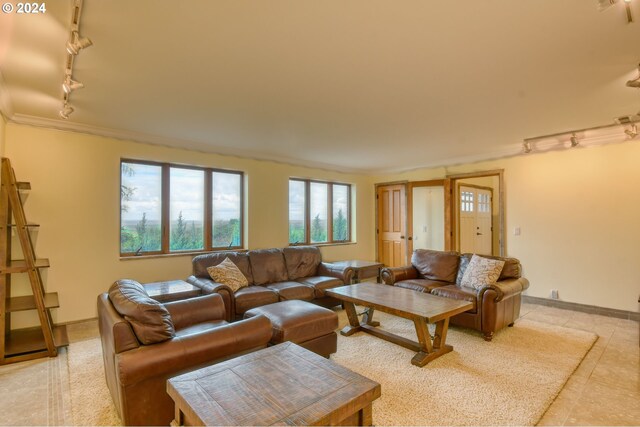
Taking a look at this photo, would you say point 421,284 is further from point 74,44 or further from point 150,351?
point 74,44

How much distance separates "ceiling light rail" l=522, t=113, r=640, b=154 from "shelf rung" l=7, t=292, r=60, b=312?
623 cm

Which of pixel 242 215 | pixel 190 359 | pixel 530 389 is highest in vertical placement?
pixel 242 215

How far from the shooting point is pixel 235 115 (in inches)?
137

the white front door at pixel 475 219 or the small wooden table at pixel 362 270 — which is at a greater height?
the white front door at pixel 475 219

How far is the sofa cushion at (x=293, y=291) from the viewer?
3903 millimetres

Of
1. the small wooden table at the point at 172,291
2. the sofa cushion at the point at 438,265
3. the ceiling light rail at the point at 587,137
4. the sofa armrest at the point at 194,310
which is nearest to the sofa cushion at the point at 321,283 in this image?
the sofa cushion at the point at 438,265

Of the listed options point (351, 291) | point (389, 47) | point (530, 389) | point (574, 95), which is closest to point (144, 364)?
point (351, 291)

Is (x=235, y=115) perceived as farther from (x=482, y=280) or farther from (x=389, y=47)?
(x=482, y=280)

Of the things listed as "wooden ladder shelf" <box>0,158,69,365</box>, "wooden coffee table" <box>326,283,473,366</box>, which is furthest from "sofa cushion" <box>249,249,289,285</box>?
"wooden ladder shelf" <box>0,158,69,365</box>

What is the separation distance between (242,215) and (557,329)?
4.66 meters

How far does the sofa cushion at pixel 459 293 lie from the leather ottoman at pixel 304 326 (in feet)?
5.32

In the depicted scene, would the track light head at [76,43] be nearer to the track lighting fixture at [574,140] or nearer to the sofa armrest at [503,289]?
the sofa armrest at [503,289]

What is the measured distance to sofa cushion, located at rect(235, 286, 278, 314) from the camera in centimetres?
359

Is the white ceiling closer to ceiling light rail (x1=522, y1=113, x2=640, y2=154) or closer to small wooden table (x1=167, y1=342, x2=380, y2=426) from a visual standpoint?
ceiling light rail (x1=522, y1=113, x2=640, y2=154)
